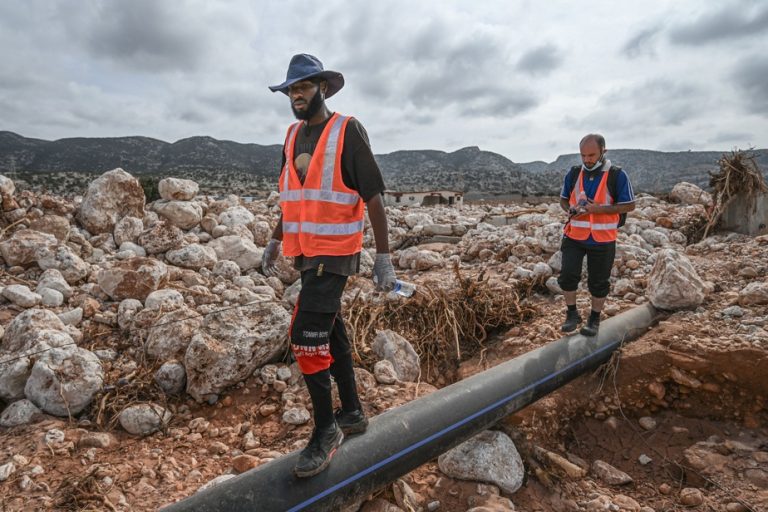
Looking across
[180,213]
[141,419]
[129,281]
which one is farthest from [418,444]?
[180,213]

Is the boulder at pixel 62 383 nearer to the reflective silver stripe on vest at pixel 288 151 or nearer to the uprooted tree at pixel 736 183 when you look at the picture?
the reflective silver stripe on vest at pixel 288 151

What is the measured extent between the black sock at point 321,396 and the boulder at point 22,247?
162 inches

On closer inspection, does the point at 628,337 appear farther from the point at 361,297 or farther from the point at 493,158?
the point at 493,158

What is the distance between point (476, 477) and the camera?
2.41 meters

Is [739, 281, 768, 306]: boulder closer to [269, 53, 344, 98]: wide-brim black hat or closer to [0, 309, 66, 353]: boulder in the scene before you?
[269, 53, 344, 98]: wide-brim black hat

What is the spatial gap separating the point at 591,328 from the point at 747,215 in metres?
5.10

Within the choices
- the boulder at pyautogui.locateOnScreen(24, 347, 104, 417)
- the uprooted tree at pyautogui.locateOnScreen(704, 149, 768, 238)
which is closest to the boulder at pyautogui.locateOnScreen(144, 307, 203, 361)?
the boulder at pyautogui.locateOnScreen(24, 347, 104, 417)

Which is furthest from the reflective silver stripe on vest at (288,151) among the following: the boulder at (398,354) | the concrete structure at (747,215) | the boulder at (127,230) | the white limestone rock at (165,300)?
the concrete structure at (747,215)

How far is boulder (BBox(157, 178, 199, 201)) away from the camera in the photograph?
20.0 feet

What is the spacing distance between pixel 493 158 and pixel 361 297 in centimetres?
11391

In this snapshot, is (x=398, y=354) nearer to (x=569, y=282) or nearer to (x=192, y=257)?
(x=569, y=282)

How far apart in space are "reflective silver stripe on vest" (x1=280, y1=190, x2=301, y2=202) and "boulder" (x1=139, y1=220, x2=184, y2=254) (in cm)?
368

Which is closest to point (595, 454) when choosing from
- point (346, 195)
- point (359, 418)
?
point (359, 418)

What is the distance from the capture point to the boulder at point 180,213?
19.2ft
